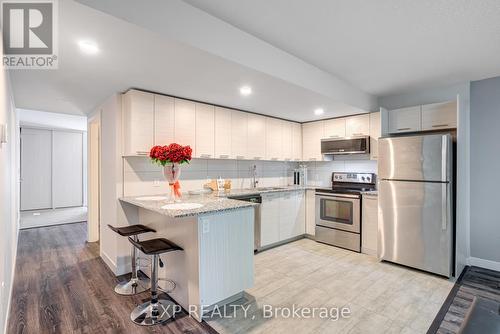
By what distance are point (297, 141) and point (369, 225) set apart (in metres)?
2.08

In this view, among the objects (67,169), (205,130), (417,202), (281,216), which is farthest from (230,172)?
(67,169)

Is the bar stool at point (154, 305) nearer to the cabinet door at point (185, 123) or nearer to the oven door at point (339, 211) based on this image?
the cabinet door at point (185, 123)

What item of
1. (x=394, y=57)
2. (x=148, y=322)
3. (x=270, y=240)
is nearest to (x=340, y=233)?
(x=270, y=240)

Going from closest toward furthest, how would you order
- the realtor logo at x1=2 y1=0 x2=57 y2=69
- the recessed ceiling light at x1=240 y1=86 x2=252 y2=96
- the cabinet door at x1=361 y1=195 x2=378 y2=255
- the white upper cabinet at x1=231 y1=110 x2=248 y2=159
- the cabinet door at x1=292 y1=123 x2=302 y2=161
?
1. the realtor logo at x1=2 y1=0 x2=57 y2=69
2. the recessed ceiling light at x1=240 y1=86 x2=252 y2=96
3. the cabinet door at x1=361 y1=195 x2=378 y2=255
4. the white upper cabinet at x1=231 y1=110 x2=248 y2=159
5. the cabinet door at x1=292 y1=123 x2=302 y2=161

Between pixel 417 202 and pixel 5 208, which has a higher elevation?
pixel 5 208

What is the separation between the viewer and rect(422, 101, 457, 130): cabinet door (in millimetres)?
3314

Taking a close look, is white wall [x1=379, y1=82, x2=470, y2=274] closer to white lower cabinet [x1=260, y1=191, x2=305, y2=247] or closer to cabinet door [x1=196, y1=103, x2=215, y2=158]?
white lower cabinet [x1=260, y1=191, x2=305, y2=247]

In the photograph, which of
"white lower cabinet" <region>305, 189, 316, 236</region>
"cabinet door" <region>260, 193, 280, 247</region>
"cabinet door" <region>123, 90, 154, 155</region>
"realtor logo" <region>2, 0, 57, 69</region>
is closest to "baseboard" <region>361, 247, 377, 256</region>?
"white lower cabinet" <region>305, 189, 316, 236</region>

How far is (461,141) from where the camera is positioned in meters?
3.08

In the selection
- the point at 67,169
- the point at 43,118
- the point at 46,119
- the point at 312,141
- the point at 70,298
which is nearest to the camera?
the point at 70,298

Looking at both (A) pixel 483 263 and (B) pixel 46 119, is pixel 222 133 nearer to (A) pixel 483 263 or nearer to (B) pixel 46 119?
(A) pixel 483 263

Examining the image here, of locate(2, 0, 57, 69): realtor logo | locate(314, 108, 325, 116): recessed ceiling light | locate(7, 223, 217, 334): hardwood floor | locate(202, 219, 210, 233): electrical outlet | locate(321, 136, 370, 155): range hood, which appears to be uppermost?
locate(2, 0, 57, 69): realtor logo

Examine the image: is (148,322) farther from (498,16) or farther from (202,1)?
(498,16)

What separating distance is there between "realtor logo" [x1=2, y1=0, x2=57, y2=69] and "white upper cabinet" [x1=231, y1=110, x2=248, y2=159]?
7.57 feet
